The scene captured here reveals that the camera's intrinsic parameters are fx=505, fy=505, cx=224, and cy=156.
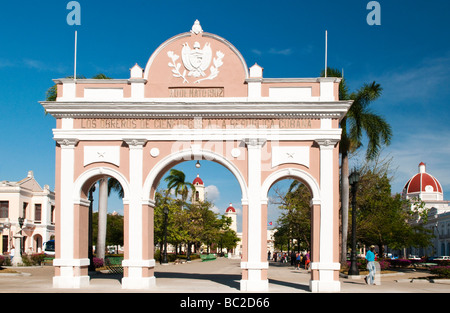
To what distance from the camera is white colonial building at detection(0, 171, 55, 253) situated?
5794 centimetres

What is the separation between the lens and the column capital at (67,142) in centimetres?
1983

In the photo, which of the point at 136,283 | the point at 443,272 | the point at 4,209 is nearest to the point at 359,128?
the point at 443,272

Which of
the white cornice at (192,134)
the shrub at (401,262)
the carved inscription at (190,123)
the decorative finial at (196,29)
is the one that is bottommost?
the shrub at (401,262)

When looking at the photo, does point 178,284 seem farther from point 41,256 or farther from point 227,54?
point 41,256

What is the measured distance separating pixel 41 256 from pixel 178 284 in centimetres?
2084

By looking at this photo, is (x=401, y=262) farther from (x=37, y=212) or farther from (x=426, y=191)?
(x=426, y=191)

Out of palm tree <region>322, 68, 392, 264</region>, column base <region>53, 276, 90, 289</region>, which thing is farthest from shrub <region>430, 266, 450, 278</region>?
column base <region>53, 276, 90, 289</region>

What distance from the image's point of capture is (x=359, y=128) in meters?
29.4

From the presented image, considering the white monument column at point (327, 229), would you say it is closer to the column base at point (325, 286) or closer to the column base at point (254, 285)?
the column base at point (325, 286)

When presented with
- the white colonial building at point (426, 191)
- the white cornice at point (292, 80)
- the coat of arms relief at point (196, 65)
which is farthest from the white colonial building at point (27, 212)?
the white colonial building at point (426, 191)

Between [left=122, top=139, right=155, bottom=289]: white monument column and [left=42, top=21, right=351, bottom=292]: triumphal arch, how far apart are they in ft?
0.13

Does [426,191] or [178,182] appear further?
[426,191]

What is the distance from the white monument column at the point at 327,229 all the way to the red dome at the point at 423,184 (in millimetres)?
101867

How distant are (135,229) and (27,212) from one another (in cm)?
4812
